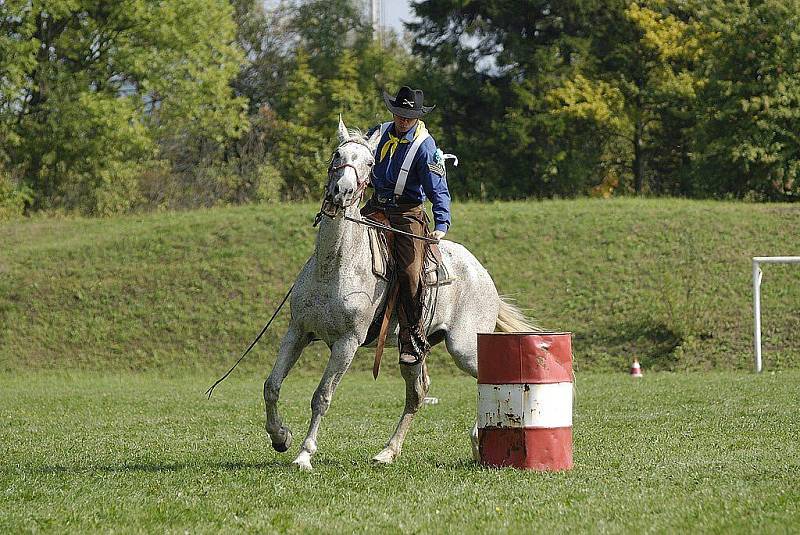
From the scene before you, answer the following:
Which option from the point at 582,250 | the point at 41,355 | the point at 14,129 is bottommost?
the point at 41,355

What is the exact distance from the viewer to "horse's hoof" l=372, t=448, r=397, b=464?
927 centimetres

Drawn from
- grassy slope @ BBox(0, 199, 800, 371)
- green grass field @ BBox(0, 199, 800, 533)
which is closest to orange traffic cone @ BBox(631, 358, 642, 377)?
green grass field @ BBox(0, 199, 800, 533)

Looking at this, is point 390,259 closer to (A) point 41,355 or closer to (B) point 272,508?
(B) point 272,508

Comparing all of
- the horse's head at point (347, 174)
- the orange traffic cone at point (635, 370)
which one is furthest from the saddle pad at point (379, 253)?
the orange traffic cone at point (635, 370)

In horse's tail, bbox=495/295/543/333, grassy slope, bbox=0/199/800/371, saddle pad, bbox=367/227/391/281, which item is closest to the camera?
saddle pad, bbox=367/227/391/281

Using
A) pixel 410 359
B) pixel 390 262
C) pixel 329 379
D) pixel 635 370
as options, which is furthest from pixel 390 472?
pixel 635 370

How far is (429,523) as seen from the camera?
6.55 m

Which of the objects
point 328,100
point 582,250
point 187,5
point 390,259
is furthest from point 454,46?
point 390,259

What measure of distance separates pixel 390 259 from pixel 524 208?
2158 cm

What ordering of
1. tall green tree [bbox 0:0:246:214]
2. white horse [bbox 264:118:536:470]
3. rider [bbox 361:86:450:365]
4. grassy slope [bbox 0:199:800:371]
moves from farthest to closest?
1. tall green tree [bbox 0:0:246:214]
2. grassy slope [bbox 0:199:800:371]
3. rider [bbox 361:86:450:365]
4. white horse [bbox 264:118:536:470]

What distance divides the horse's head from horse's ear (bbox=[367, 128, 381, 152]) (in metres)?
0.09

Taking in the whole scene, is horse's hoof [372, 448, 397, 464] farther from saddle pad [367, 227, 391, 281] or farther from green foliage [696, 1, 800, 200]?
green foliage [696, 1, 800, 200]

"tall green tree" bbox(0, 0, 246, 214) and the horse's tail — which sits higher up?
"tall green tree" bbox(0, 0, 246, 214)

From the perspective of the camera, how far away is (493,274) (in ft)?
86.4
